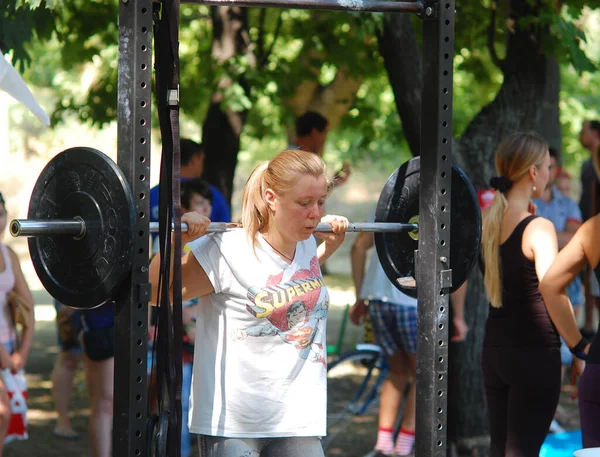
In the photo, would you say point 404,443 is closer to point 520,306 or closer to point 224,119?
point 520,306

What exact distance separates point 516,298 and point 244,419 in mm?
1733

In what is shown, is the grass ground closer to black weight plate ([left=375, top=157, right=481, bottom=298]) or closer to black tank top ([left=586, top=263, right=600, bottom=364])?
black tank top ([left=586, top=263, right=600, bottom=364])

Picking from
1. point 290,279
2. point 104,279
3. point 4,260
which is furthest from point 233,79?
point 104,279


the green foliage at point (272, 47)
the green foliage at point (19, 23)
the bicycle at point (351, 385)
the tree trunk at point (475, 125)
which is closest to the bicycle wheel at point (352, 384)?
the bicycle at point (351, 385)

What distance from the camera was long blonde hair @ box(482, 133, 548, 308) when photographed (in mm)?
4402

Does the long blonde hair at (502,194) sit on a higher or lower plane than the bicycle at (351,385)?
higher

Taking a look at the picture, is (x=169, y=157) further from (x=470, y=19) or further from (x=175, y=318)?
(x=470, y=19)

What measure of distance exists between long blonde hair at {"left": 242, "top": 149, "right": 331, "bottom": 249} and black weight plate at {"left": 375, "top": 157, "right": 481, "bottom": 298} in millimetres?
442

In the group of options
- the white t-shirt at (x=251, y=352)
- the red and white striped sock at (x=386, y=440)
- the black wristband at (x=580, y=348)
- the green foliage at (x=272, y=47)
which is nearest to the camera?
the white t-shirt at (x=251, y=352)

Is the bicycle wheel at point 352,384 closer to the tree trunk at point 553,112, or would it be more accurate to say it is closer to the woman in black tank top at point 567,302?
the woman in black tank top at point 567,302

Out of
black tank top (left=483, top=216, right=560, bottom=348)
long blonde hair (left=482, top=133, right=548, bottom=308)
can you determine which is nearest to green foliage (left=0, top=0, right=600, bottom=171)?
long blonde hair (left=482, top=133, right=548, bottom=308)

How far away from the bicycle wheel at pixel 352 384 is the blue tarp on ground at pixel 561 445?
1835mm

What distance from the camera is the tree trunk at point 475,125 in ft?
21.4

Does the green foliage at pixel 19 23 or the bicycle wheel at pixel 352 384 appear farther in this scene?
the bicycle wheel at pixel 352 384
